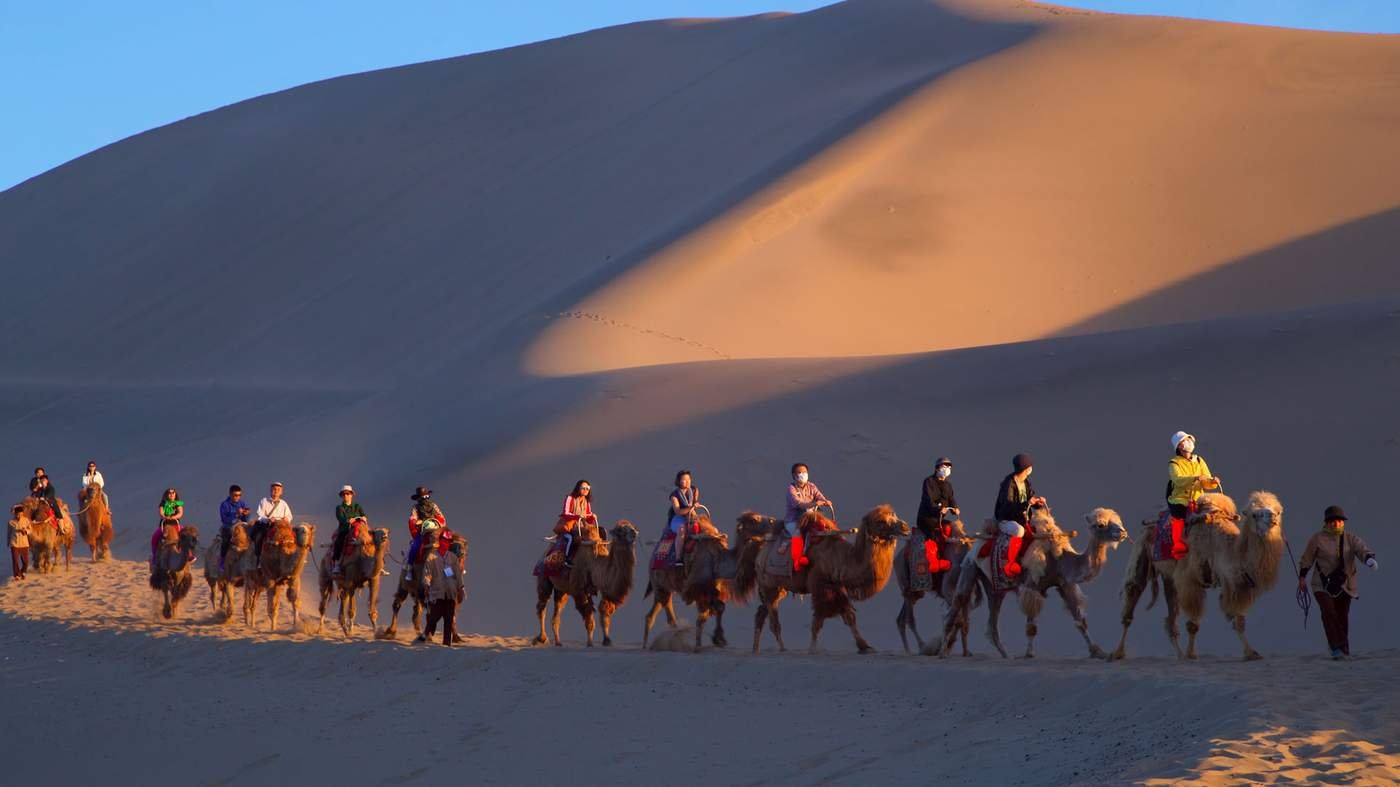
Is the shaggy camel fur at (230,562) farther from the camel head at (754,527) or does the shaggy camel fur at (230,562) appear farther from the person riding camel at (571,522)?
the camel head at (754,527)

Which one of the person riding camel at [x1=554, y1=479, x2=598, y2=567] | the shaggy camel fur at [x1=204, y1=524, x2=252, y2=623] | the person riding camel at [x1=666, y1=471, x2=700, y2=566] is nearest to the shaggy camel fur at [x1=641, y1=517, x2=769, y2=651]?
the person riding camel at [x1=666, y1=471, x2=700, y2=566]

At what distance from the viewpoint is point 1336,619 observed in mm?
16281

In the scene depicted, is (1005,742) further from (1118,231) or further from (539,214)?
(539,214)

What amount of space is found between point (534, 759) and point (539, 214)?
161 feet

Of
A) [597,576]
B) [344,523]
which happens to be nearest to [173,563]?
[344,523]

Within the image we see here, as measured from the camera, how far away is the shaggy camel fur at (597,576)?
20.8m

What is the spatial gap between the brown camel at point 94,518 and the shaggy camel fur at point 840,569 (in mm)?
18073

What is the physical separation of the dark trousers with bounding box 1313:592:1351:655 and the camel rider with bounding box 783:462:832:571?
214 inches

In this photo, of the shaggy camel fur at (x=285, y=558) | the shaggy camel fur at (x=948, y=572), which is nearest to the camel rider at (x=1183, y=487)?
the shaggy camel fur at (x=948, y=572)

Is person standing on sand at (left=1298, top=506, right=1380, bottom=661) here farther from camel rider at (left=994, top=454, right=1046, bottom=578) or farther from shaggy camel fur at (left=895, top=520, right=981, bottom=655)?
shaggy camel fur at (left=895, top=520, right=981, bottom=655)

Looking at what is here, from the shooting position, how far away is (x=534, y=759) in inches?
623

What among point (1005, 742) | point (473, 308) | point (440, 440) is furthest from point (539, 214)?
point (1005, 742)

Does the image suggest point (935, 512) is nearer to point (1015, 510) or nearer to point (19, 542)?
point (1015, 510)

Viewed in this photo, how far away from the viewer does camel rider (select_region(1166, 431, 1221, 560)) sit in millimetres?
16719
